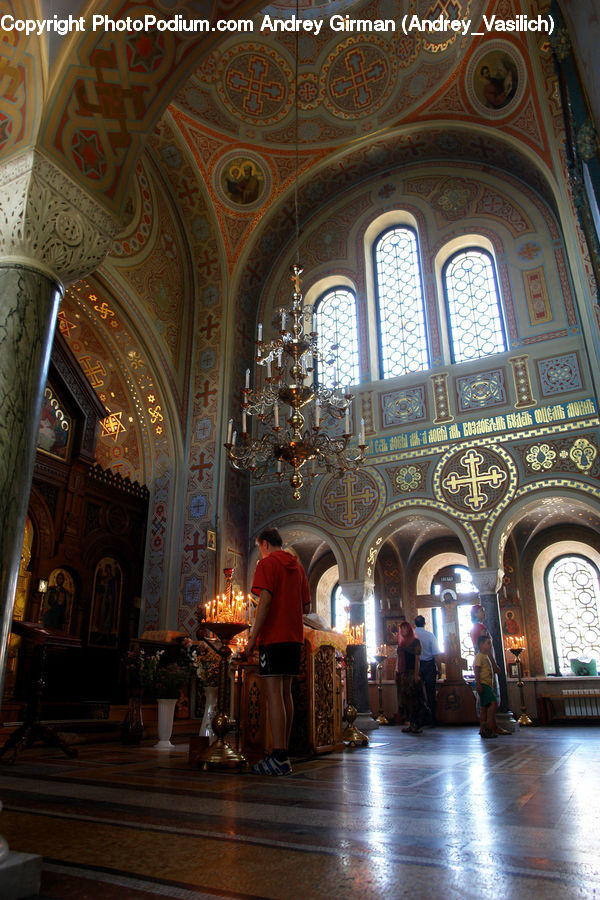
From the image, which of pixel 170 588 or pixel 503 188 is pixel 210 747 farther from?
pixel 503 188

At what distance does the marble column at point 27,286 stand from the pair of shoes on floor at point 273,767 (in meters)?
1.90

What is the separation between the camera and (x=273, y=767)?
394cm

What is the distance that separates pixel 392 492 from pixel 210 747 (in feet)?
23.8

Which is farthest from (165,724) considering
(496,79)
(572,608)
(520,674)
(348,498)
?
(496,79)

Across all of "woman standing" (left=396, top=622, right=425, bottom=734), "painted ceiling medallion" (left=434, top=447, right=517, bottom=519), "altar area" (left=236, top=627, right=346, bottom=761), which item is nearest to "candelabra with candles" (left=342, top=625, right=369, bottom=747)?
"altar area" (left=236, top=627, right=346, bottom=761)

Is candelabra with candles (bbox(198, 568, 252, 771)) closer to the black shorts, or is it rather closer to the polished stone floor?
the polished stone floor

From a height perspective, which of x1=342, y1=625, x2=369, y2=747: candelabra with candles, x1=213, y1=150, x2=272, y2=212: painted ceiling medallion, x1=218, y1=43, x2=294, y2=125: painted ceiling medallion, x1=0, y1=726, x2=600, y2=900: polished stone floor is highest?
x1=218, y1=43, x2=294, y2=125: painted ceiling medallion

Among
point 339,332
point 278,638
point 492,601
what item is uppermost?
point 339,332

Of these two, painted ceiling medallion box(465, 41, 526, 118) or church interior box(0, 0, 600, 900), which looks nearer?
church interior box(0, 0, 600, 900)

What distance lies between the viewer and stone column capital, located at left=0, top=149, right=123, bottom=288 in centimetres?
354

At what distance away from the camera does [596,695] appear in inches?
440

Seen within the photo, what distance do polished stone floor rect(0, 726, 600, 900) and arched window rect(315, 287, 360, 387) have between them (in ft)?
29.8

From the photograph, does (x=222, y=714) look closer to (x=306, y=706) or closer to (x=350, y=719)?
(x=306, y=706)

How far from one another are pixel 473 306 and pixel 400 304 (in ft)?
4.91
